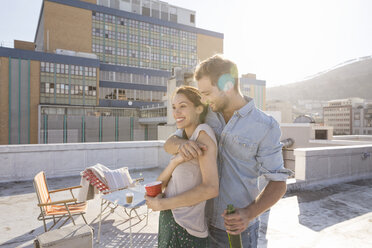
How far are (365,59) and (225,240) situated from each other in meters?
224

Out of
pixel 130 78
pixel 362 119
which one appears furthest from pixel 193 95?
pixel 362 119

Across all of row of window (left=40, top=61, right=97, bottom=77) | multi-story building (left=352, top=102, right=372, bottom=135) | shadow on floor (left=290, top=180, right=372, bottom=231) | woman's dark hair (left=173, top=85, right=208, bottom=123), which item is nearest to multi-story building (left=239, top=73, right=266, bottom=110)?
row of window (left=40, top=61, right=97, bottom=77)

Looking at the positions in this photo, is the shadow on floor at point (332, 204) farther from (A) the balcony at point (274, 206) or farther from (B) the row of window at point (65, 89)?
(B) the row of window at point (65, 89)

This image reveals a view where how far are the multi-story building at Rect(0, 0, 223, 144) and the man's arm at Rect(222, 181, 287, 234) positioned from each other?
45885 millimetres

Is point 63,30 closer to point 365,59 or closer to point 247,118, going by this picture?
point 247,118

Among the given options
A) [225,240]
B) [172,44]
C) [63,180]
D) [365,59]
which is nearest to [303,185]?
[225,240]

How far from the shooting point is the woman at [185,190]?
1584 mm

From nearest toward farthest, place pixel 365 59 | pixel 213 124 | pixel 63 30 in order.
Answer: pixel 213 124 < pixel 63 30 < pixel 365 59

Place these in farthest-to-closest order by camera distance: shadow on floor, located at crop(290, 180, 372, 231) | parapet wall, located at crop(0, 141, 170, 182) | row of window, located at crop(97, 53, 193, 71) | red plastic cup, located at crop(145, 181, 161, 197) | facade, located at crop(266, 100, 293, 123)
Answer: facade, located at crop(266, 100, 293, 123) → row of window, located at crop(97, 53, 193, 71) → parapet wall, located at crop(0, 141, 170, 182) → shadow on floor, located at crop(290, 180, 372, 231) → red plastic cup, located at crop(145, 181, 161, 197)

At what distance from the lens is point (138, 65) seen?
66750 mm

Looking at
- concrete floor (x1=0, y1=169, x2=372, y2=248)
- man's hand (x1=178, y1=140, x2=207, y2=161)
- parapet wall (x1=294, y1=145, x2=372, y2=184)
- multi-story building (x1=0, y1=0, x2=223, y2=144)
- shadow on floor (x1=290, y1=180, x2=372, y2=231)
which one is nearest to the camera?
man's hand (x1=178, y1=140, x2=207, y2=161)

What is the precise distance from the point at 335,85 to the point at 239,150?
645ft

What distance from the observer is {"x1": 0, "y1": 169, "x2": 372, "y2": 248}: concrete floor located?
4.09 metres

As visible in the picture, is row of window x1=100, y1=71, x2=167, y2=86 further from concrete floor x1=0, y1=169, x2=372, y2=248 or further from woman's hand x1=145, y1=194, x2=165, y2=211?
woman's hand x1=145, y1=194, x2=165, y2=211
